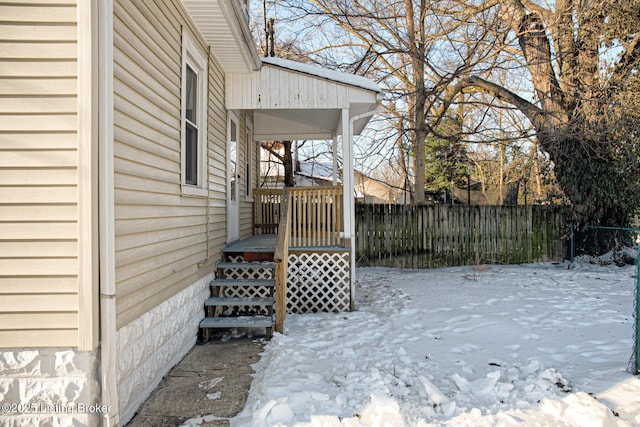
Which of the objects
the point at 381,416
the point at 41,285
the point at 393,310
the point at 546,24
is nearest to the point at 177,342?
the point at 41,285

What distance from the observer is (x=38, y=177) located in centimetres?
254

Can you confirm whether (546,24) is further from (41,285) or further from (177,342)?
(41,285)

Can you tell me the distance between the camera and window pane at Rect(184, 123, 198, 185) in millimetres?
4742

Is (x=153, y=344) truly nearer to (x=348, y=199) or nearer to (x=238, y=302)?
(x=238, y=302)

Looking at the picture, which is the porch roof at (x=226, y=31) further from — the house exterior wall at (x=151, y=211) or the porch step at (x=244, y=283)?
the porch step at (x=244, y=283)

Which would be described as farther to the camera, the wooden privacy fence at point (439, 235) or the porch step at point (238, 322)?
the wooden privacy fence at point (439, 235)

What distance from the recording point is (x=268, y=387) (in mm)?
3354

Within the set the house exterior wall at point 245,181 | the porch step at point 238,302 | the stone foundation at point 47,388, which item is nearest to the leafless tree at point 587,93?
the house exterior wall at point 245,181

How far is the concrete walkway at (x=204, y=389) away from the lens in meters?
3.01

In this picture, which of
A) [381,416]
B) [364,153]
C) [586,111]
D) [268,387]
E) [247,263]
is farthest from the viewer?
[364,153]

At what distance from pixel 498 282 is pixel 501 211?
10.2ft

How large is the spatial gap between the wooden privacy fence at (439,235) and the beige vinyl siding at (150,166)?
633 cm

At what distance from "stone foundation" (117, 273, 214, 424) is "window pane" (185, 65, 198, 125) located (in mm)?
2001

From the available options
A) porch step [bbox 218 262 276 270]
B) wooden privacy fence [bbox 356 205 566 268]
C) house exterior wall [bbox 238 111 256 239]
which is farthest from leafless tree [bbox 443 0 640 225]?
porch step [bbox 218 262 276 270]
